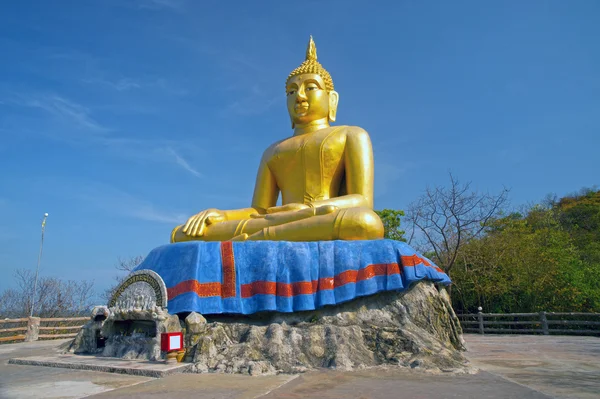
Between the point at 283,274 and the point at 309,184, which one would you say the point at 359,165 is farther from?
the point at 283,274

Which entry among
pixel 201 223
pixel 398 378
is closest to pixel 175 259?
pixel 201 223

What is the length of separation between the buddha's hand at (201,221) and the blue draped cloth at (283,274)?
1.25 meters

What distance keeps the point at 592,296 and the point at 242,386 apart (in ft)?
40.7

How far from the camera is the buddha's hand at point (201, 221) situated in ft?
29.1

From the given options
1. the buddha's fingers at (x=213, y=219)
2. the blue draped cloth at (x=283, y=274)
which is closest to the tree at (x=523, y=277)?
the blue draped cloth at (x=283, y=274)

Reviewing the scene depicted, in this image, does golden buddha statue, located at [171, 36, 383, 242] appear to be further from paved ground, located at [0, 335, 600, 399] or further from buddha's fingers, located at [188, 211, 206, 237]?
paved ground, located at [0, 335, 600, 399]

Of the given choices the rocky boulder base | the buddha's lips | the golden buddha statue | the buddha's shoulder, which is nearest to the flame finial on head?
the golden buddha statue

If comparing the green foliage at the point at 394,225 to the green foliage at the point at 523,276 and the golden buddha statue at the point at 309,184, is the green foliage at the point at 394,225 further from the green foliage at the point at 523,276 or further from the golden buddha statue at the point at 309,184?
the golden buddha statue at the point at 309,184

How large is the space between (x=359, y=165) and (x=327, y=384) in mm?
5662

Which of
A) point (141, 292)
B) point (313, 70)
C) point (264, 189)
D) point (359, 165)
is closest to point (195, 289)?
point (141, 292)

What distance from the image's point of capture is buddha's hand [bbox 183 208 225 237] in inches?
350

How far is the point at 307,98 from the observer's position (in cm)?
1048

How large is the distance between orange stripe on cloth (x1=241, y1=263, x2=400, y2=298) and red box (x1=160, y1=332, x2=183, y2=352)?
5.15ft

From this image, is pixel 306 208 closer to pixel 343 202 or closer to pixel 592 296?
pixel 343 202
